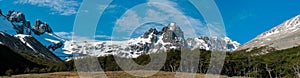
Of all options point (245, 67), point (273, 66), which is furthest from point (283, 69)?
point (245, 67)

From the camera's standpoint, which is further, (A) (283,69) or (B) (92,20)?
(A) (283,69)

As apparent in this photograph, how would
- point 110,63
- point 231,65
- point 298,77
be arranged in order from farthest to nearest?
point 110,63, point 231,65, point 298,77

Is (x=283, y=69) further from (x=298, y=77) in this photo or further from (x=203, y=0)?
(x=203, y=0)

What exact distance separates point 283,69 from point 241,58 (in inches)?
827

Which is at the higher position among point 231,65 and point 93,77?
point 231,65

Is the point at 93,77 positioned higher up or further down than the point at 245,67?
further down

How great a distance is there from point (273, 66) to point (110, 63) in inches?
2758

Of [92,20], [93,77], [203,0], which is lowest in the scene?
[93,77]

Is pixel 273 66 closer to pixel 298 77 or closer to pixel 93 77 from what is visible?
pixel 298 77

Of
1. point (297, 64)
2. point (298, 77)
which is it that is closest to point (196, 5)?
point (298, 77)

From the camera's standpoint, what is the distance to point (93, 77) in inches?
2447

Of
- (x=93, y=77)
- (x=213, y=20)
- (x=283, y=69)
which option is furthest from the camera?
(x=283, y=69)

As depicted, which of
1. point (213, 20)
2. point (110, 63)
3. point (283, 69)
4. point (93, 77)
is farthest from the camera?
point (110, 63)

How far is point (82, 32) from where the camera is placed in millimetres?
35938
